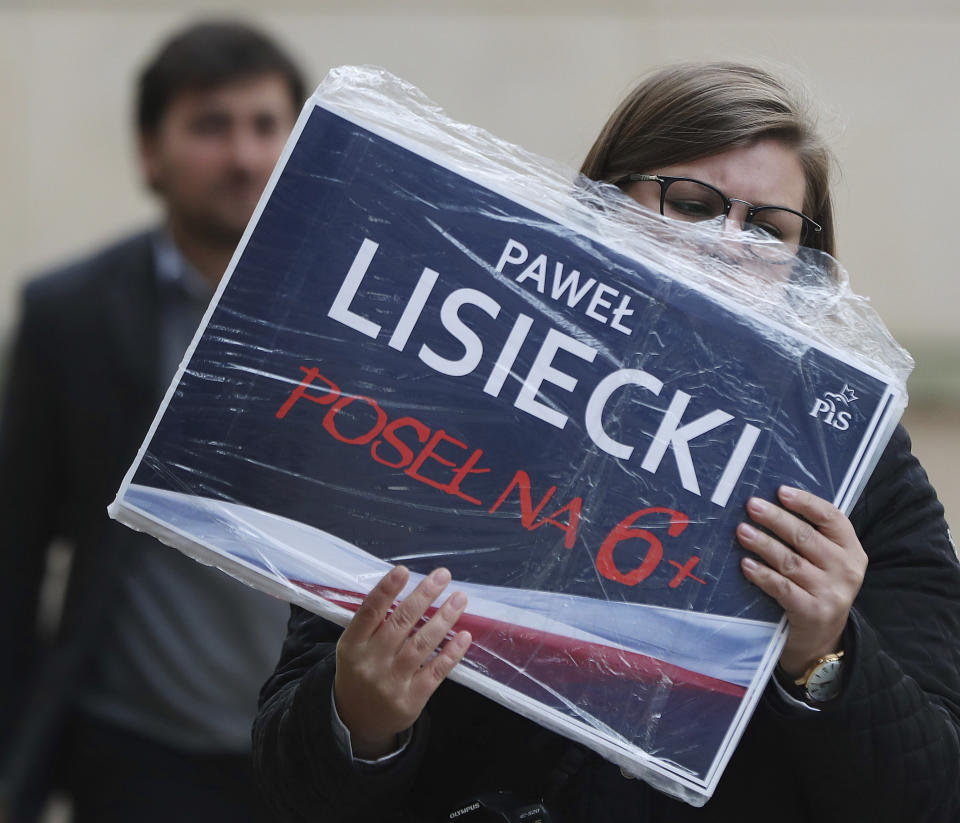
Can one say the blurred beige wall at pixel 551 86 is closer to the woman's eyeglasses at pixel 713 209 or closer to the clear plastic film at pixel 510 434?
the woman's eyeglasses at pixel 713 209

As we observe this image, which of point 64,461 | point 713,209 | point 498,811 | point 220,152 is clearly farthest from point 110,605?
point 713,209

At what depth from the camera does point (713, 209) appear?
189 cm

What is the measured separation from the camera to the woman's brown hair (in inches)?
76.7

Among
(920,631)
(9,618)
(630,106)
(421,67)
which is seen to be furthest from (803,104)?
(421,67)

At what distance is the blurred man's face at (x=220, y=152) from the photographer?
11.5 ft

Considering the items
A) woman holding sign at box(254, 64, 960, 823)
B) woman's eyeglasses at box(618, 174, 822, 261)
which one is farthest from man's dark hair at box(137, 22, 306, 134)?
woman's eyeglasses at box(618, 174, 822, 261)

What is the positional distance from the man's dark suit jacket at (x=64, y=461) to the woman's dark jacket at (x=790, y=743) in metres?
1.35

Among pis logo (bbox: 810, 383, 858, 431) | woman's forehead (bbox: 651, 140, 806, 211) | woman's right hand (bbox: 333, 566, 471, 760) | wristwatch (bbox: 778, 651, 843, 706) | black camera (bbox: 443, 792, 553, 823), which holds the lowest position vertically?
black camera (bbox: 443, 792, 553, 823)

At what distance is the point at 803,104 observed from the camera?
2082 millimetres

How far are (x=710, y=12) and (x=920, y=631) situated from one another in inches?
189

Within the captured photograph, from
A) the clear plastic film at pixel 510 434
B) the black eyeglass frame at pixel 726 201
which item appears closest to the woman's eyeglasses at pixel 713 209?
the black eyeglass frame at pixel 726 201

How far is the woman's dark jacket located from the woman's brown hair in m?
0.45

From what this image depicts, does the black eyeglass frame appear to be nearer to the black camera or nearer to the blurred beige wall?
the black camera

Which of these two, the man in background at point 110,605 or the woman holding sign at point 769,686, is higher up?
the woman holding sign at point 769,686
